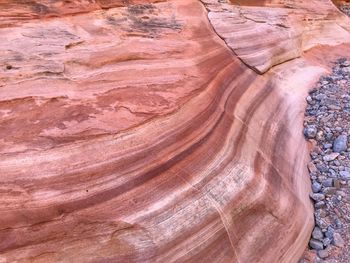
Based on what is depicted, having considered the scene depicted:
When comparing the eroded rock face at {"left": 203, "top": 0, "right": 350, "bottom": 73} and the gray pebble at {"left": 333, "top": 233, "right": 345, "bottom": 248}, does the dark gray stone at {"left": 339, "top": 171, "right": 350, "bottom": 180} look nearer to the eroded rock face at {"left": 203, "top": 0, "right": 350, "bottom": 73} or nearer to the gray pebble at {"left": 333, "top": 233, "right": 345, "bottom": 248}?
the gray pebble at {"left": 333, "top": 233, "right": 345, "bottom": 248}

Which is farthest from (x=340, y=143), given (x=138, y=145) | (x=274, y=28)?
(x=138, y=145)

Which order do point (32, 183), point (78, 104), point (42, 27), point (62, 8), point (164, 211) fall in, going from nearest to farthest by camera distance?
1. point (32, 183)
2. point (164, 211)
3. point (78, 104)
4. point (42, 27)
5. point (62, 8)

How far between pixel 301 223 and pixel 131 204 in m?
1.31

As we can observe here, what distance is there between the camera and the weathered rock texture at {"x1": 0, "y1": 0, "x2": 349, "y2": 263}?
2.40 m

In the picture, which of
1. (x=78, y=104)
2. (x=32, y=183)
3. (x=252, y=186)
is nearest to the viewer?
(x=32, y=183)

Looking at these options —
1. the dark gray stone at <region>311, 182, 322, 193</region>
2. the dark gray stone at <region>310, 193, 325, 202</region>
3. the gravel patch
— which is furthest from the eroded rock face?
the dark gray stone at <region>310, 193, 325, 202</region>

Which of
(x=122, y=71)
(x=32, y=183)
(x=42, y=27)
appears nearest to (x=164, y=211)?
(x=32, y=183)

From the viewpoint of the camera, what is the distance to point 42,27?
3.30 metres

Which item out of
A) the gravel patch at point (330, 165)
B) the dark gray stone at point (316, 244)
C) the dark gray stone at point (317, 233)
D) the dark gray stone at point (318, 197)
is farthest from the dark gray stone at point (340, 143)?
the dark gray stone at point (316, 244)

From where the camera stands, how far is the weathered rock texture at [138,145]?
2400 millimetres

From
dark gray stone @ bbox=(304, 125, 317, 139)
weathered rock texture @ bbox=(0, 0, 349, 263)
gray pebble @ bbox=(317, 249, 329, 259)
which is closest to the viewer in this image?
weathered rock texture @ bbox=(0, 0, 349, 263)

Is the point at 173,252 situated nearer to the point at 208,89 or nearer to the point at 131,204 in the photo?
the point at 131,204

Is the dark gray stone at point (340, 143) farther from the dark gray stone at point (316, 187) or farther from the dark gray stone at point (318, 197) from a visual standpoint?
the dark gray stone at point (318, 197)

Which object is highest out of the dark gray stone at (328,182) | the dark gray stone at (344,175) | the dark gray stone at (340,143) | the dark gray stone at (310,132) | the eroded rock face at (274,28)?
the eroded rock face at (274,28)
